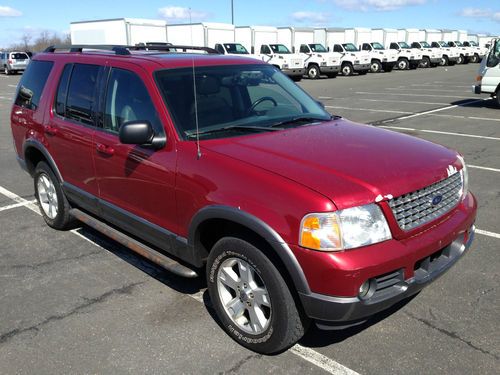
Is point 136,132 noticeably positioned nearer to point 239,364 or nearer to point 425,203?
point 239,364

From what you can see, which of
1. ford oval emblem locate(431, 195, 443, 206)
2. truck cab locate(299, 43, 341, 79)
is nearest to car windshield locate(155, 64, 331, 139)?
ford oval emblem locate(431, 195, 443, 206)

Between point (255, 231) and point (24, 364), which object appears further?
point (24, 364)

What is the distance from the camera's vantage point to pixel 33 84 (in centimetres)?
519

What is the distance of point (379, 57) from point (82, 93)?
3001cm

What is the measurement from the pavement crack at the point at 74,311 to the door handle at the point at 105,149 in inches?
43.0

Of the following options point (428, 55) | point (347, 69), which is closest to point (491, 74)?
point (347, 69)

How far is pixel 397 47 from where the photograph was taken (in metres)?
34.4

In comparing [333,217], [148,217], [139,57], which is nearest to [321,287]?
[333,217]

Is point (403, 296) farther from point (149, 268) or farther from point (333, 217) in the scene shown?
point (149, 268)

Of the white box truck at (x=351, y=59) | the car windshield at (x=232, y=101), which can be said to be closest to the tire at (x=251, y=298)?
the car windshield at (x=232, y=101)

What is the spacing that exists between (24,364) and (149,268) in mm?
1435

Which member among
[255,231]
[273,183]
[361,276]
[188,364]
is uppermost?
[273,183]

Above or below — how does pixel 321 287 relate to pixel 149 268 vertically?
above

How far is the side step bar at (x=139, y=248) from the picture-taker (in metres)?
3.40
